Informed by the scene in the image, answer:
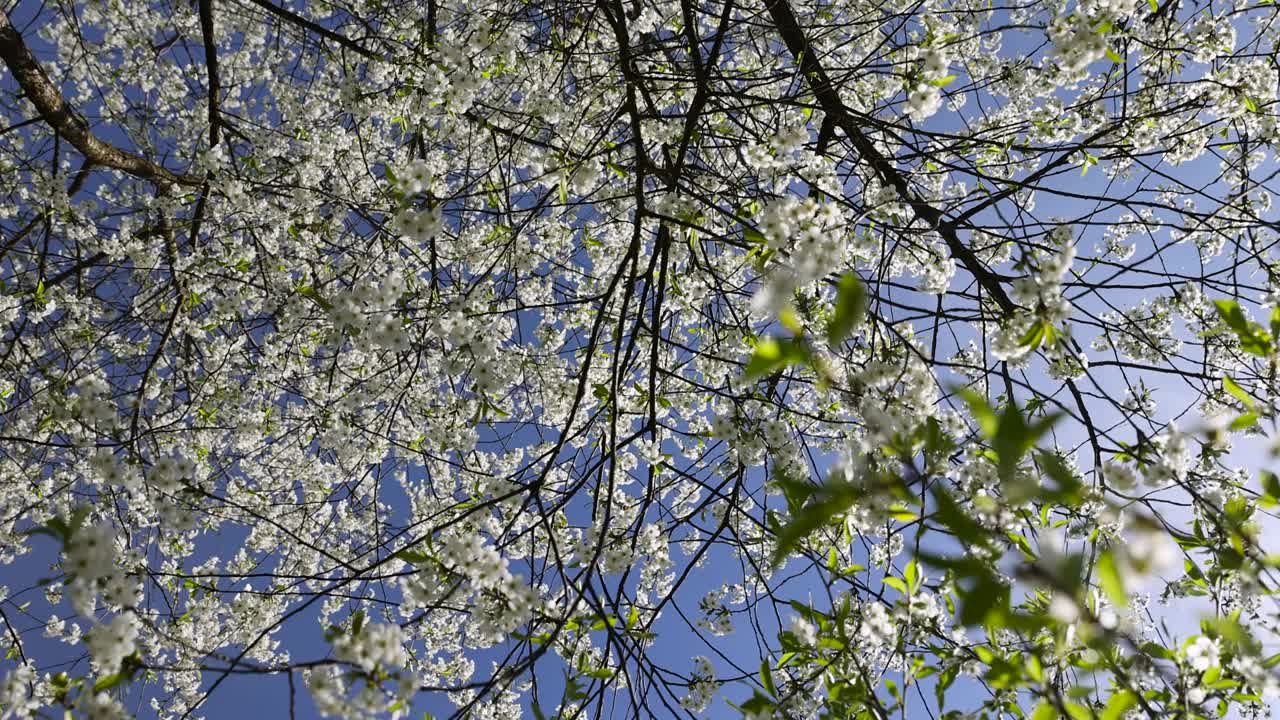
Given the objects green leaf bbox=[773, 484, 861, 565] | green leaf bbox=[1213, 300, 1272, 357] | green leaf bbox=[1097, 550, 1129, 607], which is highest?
green leaf bbox=[1213, 300, 1272, 357]

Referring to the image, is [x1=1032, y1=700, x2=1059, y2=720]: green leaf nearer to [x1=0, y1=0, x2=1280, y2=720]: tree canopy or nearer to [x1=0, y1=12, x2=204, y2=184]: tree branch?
[x1=0, y1=0, x2=1280, y2=720]: tree canopy

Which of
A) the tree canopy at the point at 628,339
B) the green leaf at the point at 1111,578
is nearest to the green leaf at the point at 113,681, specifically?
the tree canopy at the point at 628,339

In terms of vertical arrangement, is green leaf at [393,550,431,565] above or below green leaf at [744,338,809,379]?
above

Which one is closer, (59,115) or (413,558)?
(413,558)

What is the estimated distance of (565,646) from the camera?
2.61 metres

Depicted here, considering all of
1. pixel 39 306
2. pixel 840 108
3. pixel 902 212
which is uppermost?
pixel 39 306

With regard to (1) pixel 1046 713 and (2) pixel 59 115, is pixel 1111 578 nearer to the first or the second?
(1) pixel 1046 713

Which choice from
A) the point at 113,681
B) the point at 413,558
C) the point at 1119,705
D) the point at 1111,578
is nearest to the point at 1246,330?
the point at 1119,705

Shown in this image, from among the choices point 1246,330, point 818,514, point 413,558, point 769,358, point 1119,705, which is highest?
point 413,558

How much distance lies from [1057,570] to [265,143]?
5.19 meters

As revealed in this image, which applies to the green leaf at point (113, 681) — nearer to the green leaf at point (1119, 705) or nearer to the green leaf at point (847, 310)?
the green leaf at point (847, 310)

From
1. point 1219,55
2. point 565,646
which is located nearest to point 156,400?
point 565,646

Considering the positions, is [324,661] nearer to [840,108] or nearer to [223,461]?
[840,108]

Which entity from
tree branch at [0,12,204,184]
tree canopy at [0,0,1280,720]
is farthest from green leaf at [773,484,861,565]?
tree branch at [0,12,204,184]
